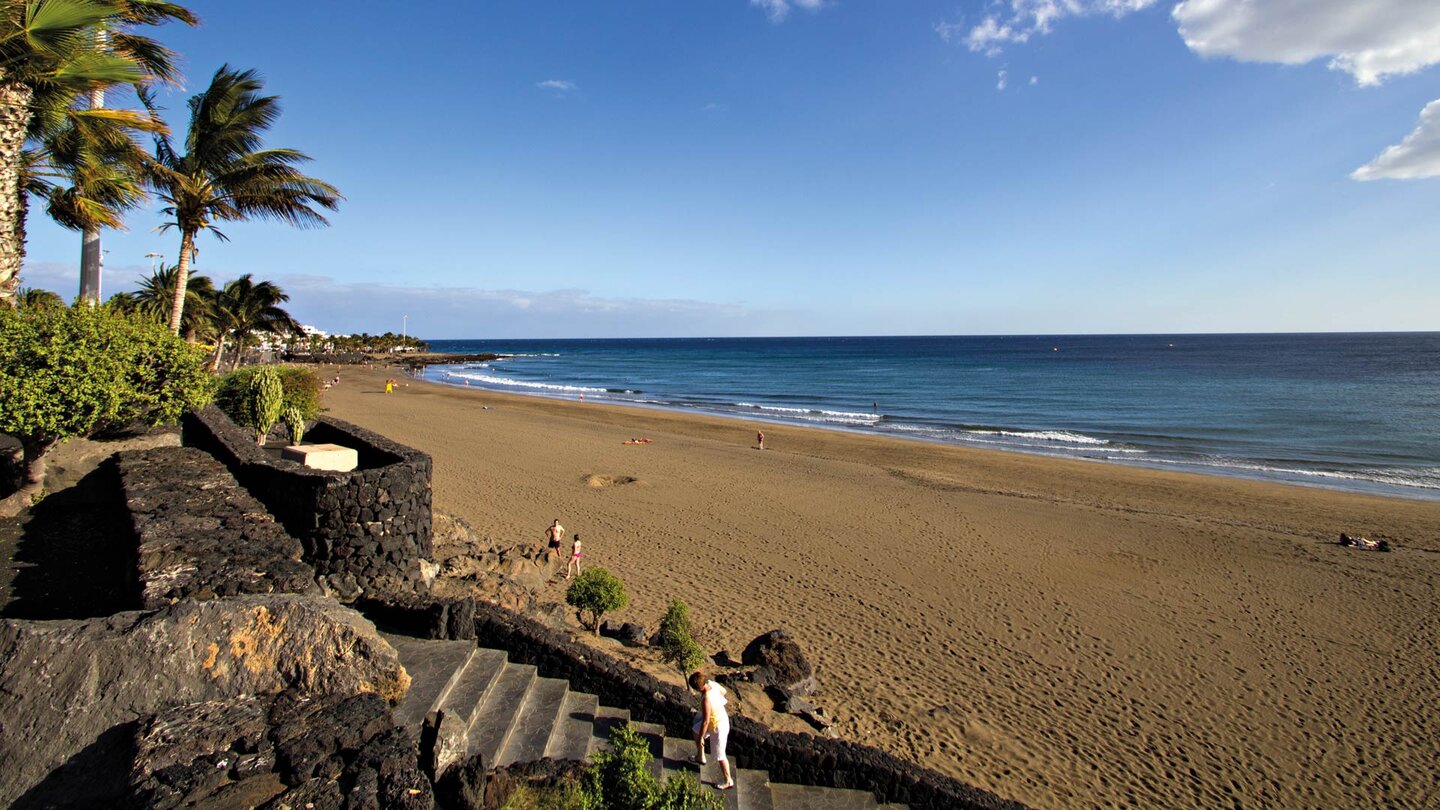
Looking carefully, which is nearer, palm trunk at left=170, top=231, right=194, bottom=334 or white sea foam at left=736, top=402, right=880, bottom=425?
palm trunk at left=170, top=231, right=194, bottom=334

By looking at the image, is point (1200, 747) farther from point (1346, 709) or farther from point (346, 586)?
point (346, 586)

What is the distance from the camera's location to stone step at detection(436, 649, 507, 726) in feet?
17.0

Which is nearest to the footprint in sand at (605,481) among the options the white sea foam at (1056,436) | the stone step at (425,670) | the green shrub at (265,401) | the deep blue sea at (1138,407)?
the green shrub at (265,401)

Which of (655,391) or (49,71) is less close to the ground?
(49,71)

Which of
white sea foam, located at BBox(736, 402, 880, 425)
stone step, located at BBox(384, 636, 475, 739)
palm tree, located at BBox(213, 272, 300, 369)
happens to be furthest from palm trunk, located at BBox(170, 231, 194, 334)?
white sea foam, located at BBox(736, 402, 880, 425)

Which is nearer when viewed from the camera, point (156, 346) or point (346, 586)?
point (346, 586)

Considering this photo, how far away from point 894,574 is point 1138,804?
18.4ft

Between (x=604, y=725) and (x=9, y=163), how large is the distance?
34.9 feet

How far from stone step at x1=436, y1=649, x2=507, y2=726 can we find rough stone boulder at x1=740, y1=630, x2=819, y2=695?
9.55 ft

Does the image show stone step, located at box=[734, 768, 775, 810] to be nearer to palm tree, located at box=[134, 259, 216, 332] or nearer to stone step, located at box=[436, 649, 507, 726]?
stone step, located at box=[436, 649, 507, 726]

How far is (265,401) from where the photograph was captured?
13.6 meters

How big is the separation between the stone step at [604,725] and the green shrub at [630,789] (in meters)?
1.06

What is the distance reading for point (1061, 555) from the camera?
42.8 ft

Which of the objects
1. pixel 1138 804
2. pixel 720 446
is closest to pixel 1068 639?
pixel 1138 804
